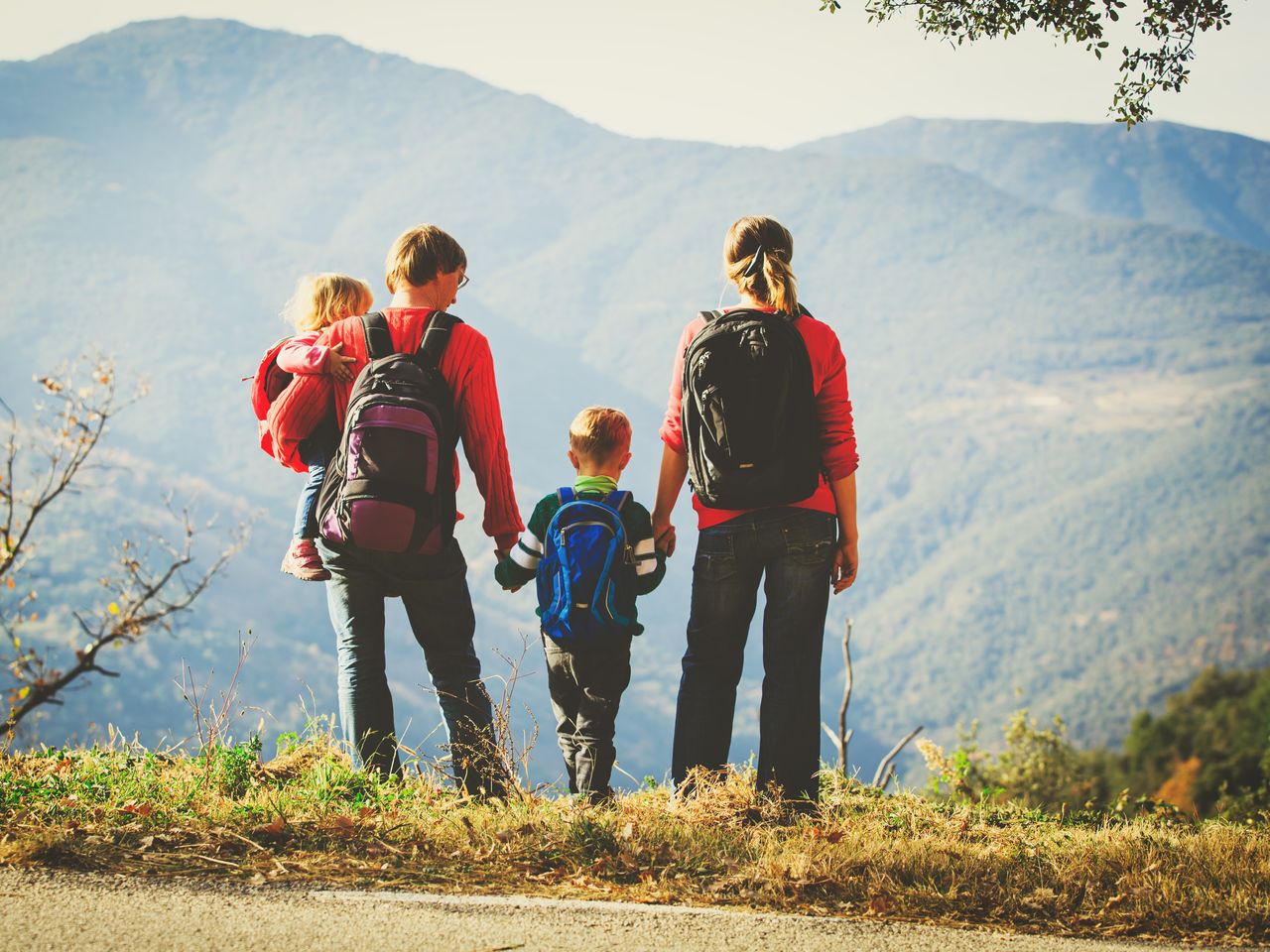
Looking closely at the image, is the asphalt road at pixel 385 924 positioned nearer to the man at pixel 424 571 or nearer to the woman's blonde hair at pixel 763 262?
the man at pixel 424 571

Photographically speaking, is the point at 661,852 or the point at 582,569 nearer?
the point at 661,852

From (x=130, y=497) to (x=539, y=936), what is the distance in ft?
443

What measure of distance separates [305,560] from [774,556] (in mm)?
1575

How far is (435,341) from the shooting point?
12.0 ft

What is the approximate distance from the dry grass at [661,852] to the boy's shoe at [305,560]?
68 cm

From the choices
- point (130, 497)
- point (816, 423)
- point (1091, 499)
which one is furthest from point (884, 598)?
point (816, 423)

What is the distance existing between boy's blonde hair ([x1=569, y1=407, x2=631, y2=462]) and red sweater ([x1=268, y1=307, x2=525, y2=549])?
9.8 inches

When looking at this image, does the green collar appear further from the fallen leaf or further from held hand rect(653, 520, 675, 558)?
the fallen leaf

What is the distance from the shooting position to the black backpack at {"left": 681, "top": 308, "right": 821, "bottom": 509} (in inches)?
141

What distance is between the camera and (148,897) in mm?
2963

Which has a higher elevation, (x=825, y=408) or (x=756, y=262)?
(x=756, y=262)

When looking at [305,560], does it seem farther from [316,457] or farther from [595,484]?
[595,484]

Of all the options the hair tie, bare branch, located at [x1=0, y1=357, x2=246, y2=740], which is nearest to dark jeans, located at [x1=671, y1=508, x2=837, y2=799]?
the hair tie

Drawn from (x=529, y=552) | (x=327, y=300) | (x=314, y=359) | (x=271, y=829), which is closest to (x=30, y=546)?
(x=327, y=300)
